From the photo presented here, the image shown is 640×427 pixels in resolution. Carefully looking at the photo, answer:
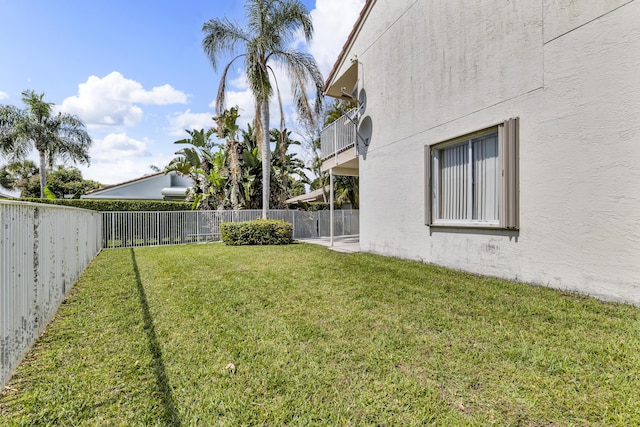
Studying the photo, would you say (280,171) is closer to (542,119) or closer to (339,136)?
(339,136)

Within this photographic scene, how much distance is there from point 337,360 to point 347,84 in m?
12.4

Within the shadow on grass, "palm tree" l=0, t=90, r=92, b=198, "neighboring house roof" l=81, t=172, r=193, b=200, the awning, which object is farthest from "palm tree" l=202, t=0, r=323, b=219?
"palm tree" l=0, t=90, r=92, b=198

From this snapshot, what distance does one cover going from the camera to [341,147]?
1253cm

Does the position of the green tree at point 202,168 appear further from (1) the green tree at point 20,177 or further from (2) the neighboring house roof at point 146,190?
(1) the green tree at point 20,177

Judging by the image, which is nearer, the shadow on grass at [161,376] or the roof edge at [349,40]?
the shadow on grass at [161,376]

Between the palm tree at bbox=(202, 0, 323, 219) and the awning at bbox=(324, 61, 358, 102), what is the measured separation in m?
0.93

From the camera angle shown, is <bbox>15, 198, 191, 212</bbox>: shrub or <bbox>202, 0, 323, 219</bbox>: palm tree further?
<bbox>15, 198, 191, 212</bbox>: shrub

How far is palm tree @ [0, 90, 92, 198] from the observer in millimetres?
19781

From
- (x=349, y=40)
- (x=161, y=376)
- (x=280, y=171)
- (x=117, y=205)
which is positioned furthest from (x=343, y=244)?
(x=117, y=205)

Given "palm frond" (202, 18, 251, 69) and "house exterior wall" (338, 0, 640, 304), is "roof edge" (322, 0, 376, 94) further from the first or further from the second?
"palm frond" (202, 18, 251, 69)

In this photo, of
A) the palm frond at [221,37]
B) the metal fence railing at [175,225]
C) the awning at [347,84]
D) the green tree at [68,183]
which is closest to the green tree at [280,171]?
the metal fence railing at [175,225]

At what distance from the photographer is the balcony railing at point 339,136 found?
11752mm

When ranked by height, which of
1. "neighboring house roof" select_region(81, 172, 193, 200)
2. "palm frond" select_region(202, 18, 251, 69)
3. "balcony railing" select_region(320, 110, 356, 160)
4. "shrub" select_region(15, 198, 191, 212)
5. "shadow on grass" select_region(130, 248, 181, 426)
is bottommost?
"shadow on grass" select_region(130, 248, 181, 426)

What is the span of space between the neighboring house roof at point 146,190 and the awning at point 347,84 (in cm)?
1732
